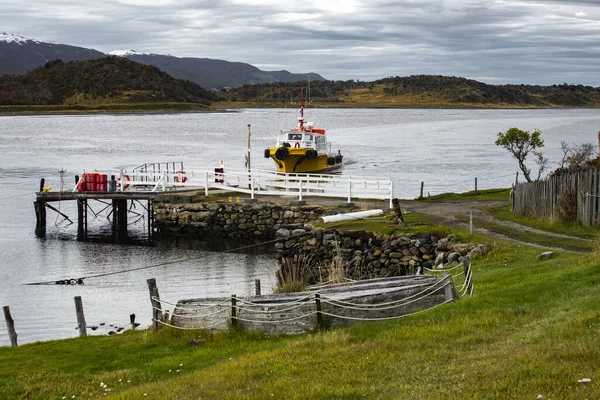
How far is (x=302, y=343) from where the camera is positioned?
495 inches

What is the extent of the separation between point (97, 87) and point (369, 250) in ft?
542

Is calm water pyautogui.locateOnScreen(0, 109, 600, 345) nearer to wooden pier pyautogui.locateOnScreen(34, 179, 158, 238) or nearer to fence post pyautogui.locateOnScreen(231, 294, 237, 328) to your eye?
wooden pier pyautogui.locateOnScreen(34, 179, 158, 238)

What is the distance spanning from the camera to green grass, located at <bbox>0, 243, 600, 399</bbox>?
9391 mm

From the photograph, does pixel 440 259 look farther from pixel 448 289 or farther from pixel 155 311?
pixel 155 311

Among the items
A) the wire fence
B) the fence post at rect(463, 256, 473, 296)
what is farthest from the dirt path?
the wire fence

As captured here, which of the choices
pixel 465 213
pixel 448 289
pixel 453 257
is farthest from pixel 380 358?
pixel 465 213

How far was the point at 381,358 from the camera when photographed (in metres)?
11.0

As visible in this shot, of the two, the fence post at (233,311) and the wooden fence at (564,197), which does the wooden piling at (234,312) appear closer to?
the fence post at (233,311)

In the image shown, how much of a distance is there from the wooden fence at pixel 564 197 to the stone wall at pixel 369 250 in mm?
3176

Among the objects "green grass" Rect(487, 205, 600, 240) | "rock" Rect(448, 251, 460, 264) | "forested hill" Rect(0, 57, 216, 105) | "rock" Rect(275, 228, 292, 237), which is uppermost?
"forested hill" Rect(0, 57, 216, 105)

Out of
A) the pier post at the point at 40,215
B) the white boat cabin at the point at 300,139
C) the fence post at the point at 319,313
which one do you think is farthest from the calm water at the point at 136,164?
the fence post at the point at 319,313

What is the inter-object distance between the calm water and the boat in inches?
241

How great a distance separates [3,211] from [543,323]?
40.4 meters

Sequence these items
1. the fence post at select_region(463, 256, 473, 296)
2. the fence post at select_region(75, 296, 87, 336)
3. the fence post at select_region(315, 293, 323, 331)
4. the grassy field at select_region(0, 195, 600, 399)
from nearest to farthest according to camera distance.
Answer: the grassy field at select_region(0, 195, 600, 399) < the fence post at select_region(315, 293, 323, 331) < the fence post at select_region(463, 256, 473, 296) < the fence post at select_region(75, 296, 87, 336)
